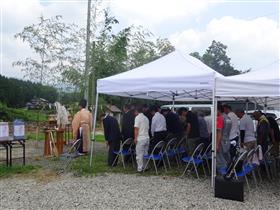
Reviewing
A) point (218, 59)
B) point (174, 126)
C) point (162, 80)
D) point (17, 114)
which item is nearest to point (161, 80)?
point (162, 80)

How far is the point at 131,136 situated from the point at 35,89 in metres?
12.2

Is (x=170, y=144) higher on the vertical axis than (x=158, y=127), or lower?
lower

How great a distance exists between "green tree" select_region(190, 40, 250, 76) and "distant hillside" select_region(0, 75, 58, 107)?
80.2ft

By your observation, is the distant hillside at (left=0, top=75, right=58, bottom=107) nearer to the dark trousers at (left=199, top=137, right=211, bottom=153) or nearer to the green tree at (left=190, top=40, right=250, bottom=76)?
the dark trousers at (left=199, top=137, right=211, bottom=153)

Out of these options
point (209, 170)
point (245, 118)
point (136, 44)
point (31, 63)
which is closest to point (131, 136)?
point (209, 170)

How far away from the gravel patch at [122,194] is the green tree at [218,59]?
3483cm

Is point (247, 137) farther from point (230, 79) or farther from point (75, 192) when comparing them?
point (75, 192)

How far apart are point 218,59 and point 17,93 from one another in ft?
97.0

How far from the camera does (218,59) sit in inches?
1788

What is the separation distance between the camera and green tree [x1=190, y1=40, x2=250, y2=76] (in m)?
42.5

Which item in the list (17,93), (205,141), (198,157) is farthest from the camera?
(17,93)

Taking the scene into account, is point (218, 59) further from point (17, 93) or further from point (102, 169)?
point (102, 169)

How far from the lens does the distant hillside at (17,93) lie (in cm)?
2012

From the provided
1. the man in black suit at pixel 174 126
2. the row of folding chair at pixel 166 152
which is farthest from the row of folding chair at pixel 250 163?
the man in black suit at pixel 174 126
